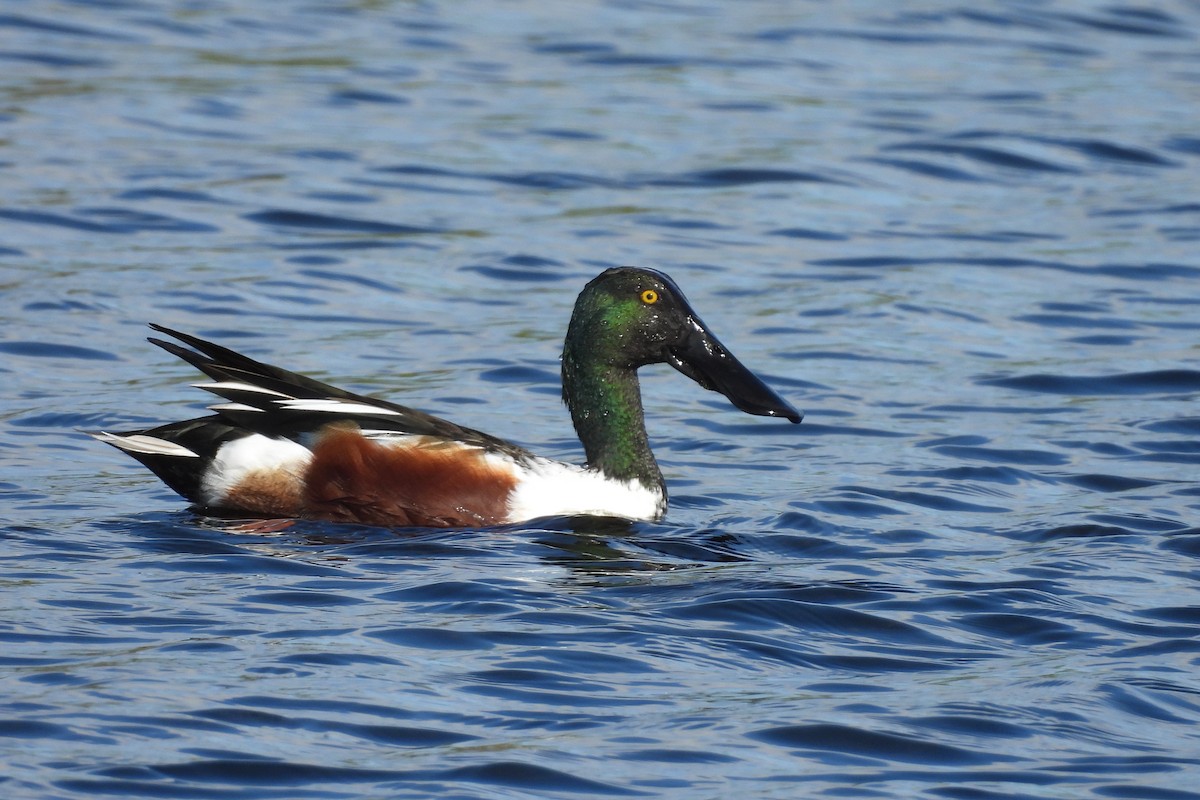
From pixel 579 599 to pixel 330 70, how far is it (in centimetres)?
1083

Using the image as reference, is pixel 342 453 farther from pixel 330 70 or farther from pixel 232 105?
pixel 330 70

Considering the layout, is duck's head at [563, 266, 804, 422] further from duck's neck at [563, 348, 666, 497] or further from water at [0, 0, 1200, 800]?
water at [0, 0, 1200, 800]

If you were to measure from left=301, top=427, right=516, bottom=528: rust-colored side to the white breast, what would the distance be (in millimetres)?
67

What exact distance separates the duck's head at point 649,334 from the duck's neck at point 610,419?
1.9 inches

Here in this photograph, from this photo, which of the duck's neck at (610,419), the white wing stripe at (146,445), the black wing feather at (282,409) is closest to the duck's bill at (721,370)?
the duck's neck at (610,419)

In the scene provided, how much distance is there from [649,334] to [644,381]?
2474 millimetres

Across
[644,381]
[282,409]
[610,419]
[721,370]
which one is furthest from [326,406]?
[644,381]

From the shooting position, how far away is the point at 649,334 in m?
8.13

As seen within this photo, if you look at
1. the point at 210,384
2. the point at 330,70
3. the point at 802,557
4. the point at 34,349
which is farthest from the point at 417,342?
the point at 330,70

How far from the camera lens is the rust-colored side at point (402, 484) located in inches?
296

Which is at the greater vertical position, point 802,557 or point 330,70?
point 330,70

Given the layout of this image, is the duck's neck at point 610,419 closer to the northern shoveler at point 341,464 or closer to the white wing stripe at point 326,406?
the northern shoveler at point 341,464

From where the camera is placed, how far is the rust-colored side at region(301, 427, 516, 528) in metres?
7.51

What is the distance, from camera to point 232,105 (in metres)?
15.4
